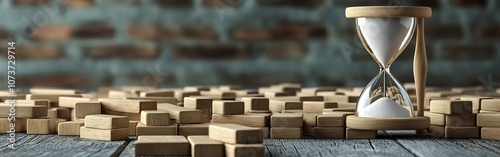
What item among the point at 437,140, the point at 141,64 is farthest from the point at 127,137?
the point at 141,64

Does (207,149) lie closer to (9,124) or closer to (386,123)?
(386,123)

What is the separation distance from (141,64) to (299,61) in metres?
0.66

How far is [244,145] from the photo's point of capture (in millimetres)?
1581

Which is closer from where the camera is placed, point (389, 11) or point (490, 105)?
point (389, 11)

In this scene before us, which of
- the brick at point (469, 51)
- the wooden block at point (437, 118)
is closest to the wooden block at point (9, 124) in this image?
the wooden block at point (437, 118)

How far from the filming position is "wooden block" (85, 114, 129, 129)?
198 cm

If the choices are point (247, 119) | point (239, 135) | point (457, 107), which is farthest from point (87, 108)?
point (457, 107)

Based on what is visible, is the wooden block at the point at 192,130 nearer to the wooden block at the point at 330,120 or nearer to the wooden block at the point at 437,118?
the wooden block at the point at 330,120

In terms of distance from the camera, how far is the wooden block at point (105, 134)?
1979 mm

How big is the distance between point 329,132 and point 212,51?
1584 millimetres

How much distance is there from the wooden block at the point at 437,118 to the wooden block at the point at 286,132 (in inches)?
14.0

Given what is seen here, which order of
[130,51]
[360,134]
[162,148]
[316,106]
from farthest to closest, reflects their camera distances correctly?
[130,51], [316,106], [360,134], [162,148]

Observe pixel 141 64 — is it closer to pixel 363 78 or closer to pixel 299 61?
pixel 299 61

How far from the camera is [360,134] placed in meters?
2.04
